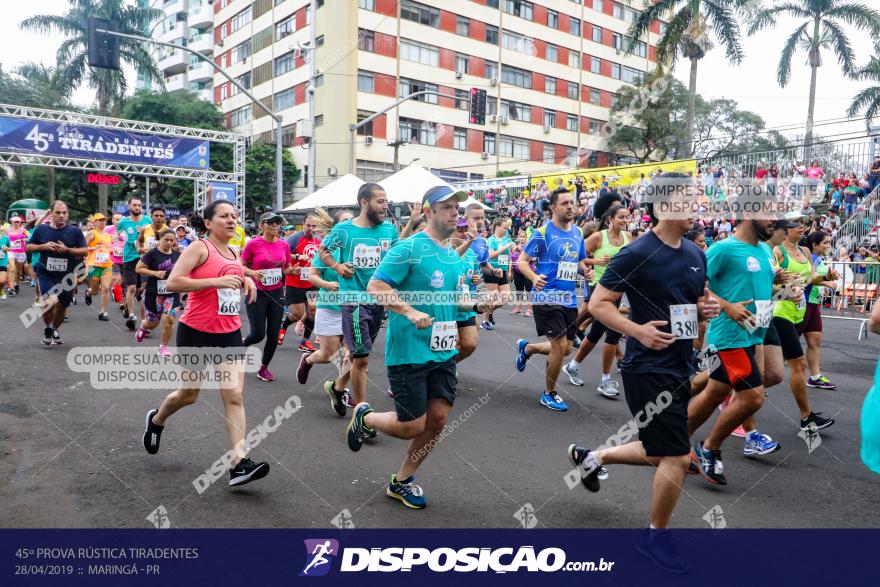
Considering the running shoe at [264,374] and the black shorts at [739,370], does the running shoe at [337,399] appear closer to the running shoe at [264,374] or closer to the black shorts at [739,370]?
the running shoe at [264,374]

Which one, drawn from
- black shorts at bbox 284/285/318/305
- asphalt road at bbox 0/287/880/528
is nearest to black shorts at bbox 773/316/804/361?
asphalt road at bbox 0/287/880/528

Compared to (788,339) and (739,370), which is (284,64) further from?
(739,370)

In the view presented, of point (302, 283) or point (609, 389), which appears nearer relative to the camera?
point (609, 389)

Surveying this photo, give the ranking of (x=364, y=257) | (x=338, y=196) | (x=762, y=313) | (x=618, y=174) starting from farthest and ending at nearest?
(x=618, y=174)
(x=338, y=196)
(x=364, y=257)
(x=762, y=313)

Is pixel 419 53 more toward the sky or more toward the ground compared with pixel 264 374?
more toward the sky

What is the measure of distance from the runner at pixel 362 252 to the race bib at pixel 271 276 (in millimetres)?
1500

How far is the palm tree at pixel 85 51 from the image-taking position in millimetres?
34469

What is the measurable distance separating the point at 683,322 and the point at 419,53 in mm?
42599

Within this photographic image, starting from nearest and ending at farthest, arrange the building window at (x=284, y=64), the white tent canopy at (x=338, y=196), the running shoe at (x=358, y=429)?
the running shoe at (x=358, y=429) → the white tent canopy at (x=338, y=196) → the building window at (x=284, y=64)

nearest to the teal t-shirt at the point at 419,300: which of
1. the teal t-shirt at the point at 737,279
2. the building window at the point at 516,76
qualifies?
the teal t-shirt at the point at 737,279

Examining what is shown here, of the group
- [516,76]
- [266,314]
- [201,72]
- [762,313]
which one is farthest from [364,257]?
[201,72]

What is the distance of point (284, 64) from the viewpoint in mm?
45031

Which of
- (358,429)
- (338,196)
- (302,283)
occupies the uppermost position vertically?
(338,196)

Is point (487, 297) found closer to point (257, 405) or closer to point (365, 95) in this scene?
point (257, 405)
